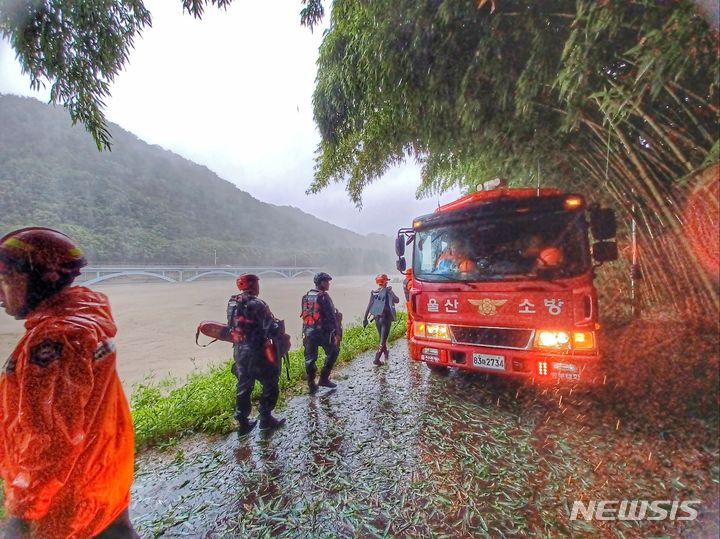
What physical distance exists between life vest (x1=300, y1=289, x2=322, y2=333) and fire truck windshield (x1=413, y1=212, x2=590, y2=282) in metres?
1.67

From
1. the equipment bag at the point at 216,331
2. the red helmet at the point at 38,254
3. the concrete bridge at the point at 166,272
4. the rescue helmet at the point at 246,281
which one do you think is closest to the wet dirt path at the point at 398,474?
the equipment bag at the point at 216,331

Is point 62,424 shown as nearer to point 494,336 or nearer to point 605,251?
point 494,336

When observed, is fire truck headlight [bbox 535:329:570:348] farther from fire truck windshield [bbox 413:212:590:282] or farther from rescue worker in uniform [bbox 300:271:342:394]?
rescue worker in uniform [bbox 300:271:342:394]

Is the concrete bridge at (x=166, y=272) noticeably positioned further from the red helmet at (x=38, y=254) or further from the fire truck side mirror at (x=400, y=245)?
the red helmet at (x=38, y=254)

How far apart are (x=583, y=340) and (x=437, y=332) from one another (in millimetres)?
1525

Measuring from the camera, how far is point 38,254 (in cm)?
110

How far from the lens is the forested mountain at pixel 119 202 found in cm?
2966

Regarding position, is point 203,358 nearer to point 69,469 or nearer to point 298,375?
point 298,375

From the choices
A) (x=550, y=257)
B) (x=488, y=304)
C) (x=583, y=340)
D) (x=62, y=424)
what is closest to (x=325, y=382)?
(x=488, y=304)

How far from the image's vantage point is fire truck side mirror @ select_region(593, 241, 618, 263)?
10.7 feet

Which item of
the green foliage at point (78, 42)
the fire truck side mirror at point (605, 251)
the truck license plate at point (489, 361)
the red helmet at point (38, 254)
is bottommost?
the truck license plate at point (489, 361)

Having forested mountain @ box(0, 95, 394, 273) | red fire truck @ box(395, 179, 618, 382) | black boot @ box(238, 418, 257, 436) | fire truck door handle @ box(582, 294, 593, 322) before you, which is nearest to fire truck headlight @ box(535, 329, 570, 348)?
red fire truck @ box(395, 179, 618, 382)

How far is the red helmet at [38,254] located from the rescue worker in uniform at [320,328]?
3.25 metres

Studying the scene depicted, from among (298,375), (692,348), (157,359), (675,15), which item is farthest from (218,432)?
(157,359)
